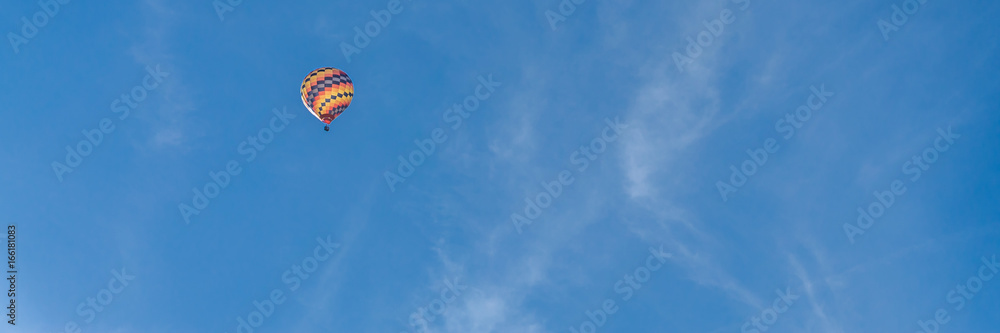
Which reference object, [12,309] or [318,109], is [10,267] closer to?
[12,309]

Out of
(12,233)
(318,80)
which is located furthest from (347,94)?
(12,233)

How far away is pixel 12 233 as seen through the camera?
198ft

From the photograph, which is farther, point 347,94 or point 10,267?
point 347,94

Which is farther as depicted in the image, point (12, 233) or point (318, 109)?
point (318, 109)

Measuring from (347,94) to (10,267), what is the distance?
3476 cm

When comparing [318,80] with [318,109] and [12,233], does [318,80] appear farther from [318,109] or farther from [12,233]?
[12,233]

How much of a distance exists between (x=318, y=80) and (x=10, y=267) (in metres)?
32.7

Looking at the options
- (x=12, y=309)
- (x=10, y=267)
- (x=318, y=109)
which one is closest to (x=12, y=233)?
(x=10, y=267)

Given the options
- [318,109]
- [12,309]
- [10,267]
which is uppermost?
[318,109]

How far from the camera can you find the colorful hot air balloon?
7240cm

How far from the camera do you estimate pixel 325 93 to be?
72375 mm

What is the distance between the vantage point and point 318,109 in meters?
72.6

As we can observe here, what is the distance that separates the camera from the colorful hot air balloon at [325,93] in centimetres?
7240

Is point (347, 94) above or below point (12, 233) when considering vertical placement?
above
